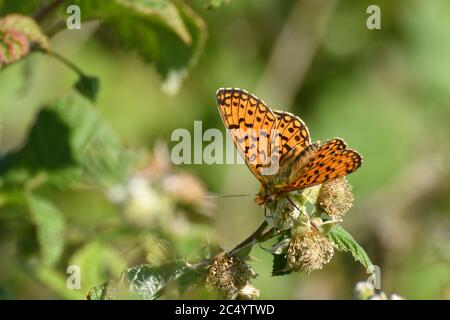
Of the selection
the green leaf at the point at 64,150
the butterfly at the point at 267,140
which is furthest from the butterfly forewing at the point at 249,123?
the green leaf at the point at 64,150

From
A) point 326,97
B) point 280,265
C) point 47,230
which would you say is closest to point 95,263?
point 47,230

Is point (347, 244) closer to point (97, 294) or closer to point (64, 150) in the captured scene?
point (97, 294)

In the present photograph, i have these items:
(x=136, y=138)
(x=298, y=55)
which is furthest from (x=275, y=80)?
(x=136, y=138)

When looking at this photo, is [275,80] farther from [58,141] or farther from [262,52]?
[58,141]

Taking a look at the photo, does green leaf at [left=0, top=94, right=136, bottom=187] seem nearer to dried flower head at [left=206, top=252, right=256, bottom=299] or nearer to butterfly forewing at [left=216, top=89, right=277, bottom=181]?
butterfly forewing at [left=216, top=89, right=277, bottom=181]

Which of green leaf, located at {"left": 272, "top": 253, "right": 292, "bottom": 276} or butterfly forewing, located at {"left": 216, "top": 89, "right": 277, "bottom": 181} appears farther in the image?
butterfly forewing, located at {"left": 216, "top": 89, "right": 277, "bottom": 181}

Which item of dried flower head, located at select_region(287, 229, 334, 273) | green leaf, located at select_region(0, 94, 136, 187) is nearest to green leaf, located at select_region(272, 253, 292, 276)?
dried flower head, located at select_region(287, 229, 334, 273)
